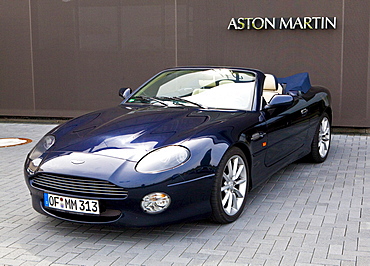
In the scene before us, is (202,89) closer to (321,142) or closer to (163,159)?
(163,159)

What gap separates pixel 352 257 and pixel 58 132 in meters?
2.86

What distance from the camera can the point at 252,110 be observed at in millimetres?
5488

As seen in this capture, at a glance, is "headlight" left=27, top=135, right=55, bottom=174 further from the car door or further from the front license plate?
the car door

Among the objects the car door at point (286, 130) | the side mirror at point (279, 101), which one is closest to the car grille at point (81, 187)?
the car door at point (286, 130)

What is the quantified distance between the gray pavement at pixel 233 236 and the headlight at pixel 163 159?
0.61 metres

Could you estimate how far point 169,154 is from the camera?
4.34m

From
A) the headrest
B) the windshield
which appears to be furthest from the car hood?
the headrest

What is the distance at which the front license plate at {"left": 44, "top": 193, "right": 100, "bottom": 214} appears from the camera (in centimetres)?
421

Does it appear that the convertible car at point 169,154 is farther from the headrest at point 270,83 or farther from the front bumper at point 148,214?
the headrest at point 270,83

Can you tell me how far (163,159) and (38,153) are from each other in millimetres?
1217

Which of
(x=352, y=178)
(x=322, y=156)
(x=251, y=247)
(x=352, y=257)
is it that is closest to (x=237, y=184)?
(x=251, y=247)

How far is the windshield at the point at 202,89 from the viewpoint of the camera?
18.4ft

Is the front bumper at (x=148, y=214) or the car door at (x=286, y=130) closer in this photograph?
the front bumper at (x=148, y=214)

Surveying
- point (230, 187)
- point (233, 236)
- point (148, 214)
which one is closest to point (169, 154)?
point (148, 214)
